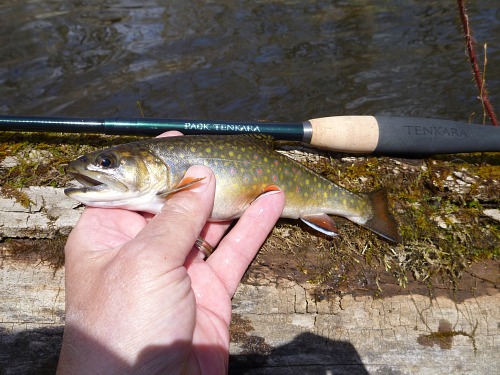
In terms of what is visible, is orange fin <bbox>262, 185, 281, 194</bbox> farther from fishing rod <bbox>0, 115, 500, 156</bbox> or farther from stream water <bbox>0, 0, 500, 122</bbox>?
stream water <bbox>0, 0, 500, 122</bbox>

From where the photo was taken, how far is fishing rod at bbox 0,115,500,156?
398 cm

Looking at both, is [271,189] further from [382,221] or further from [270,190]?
[382,221]

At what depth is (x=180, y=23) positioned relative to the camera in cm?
1090

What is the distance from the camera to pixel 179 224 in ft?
8.85

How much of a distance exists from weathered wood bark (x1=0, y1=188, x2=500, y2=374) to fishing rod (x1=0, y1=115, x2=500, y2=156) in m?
1.36

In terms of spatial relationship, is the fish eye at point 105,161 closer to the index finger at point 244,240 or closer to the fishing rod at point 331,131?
the fishing rod at point 331,131

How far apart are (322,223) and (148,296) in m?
1.69

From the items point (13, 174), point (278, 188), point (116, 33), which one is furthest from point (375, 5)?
point (13, 174)

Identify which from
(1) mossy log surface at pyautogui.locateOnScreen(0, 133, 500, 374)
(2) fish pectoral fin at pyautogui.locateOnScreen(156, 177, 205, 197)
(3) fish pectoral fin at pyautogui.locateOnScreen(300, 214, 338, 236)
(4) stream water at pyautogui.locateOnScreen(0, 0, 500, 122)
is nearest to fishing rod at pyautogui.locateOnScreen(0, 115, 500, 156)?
(1) mossy log surface at pyautogui.locateOnScreen(0, 133, 500, 374)

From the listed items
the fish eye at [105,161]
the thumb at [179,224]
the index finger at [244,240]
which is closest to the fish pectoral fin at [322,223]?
the index finger at [244,240]

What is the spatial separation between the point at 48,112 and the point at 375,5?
334 inches

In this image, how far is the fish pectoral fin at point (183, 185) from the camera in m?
3.03

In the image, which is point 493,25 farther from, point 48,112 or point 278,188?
point 48,112

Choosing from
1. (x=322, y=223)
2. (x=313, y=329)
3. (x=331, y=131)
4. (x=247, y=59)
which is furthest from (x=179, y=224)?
(x=247, y=59)
